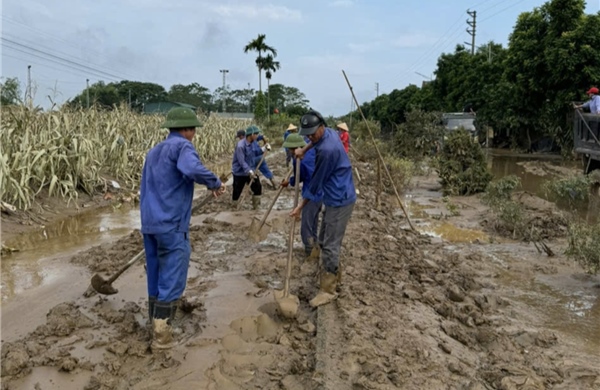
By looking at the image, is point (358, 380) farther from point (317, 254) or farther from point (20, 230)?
point (20, 230)

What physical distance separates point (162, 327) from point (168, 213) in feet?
2.74

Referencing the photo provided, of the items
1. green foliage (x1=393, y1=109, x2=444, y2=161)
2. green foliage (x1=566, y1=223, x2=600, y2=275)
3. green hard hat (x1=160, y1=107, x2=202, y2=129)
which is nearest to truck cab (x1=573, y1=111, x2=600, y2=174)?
green foliage (x1=393, y1=109, x2=444, y2=161)

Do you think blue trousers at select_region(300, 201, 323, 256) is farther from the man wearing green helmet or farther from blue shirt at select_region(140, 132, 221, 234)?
the man wearing green helmet

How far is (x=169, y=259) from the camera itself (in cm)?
370

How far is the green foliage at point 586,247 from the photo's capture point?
206 inches

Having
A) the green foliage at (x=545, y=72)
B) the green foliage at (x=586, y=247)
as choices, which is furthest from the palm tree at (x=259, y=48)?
the green foliage at (x=586, y=247)

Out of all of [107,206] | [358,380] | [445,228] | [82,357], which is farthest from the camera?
[107,206]

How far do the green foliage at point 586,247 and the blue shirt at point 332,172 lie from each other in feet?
8.76

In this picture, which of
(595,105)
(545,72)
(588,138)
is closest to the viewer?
(595,105)

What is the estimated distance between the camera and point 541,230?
304 inches

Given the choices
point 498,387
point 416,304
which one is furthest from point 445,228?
point 498,387

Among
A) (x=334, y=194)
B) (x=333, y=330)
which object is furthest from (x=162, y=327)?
(x=334, y=194)

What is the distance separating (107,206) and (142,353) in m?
6.76

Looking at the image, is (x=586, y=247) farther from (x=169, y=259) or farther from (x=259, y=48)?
(x=259, y=48)
